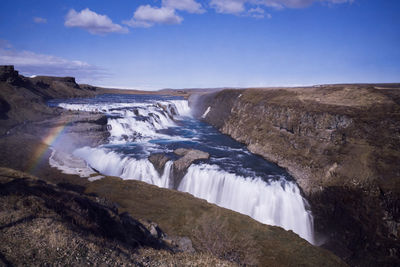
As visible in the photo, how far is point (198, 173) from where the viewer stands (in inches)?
728

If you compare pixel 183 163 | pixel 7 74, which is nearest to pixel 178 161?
pixel 183 163

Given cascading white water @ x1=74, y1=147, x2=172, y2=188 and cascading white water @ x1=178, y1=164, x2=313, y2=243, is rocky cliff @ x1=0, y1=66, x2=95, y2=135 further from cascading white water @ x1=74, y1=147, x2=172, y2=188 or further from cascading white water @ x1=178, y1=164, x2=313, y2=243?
cascading white water @ x1=178, y1=164, x2=313, y2=243

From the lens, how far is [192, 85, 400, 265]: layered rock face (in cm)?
1266

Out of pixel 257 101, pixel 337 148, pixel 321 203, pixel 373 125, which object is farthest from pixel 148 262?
pixel 257 101

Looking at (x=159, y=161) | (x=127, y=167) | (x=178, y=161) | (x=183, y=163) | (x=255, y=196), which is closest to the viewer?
(x=255, y=196)

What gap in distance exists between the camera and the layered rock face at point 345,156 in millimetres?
12656

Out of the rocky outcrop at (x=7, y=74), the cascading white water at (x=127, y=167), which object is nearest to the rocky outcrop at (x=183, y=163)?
the cascading white water at (x=127, y=167)

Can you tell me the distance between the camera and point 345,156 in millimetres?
17375

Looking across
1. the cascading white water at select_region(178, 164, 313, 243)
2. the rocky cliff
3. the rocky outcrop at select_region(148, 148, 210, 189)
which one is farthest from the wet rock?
the rocky cliff

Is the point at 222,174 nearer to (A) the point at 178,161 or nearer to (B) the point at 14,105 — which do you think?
(A) the point at 178,161

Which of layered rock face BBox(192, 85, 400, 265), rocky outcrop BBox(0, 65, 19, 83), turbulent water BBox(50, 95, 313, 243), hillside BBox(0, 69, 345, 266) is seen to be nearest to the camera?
hillside BBox(0, 69, 345, 266)

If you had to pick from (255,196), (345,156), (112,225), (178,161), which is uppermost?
(345,156)

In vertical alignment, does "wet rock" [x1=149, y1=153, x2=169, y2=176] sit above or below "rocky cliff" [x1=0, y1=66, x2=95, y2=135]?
below

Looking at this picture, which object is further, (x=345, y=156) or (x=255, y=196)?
(x=345, y=156)
